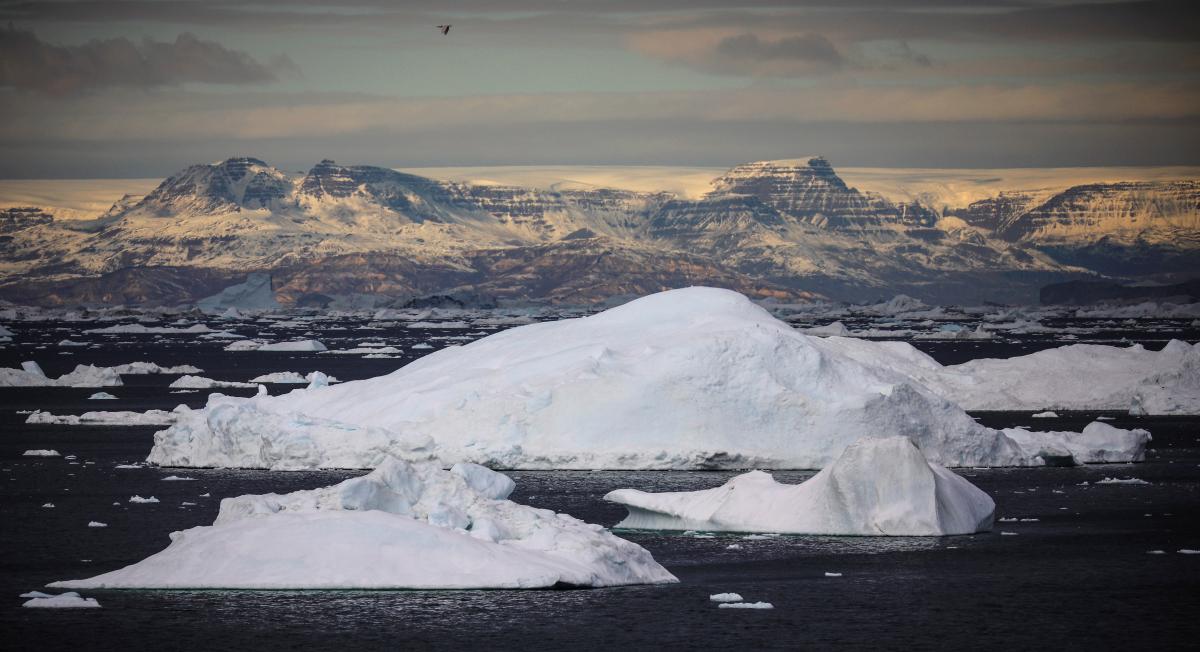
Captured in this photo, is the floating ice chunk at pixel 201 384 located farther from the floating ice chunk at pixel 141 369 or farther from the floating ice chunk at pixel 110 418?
the floating ice chunk at pixel 110 418

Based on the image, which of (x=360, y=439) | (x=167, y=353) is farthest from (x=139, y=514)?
(x=167, y=353)

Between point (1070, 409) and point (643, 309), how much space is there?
66.6ft

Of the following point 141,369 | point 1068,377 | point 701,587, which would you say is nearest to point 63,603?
point 701,587

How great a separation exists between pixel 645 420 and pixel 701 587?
45.2 ft

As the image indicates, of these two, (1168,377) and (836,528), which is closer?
(836,528)

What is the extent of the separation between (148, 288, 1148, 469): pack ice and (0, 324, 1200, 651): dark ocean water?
2.95 feet

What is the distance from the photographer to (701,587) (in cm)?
2370

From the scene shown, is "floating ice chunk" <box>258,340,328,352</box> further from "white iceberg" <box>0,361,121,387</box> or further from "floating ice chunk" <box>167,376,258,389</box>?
"floating ice chunk" <box>167,376,258,389</box>

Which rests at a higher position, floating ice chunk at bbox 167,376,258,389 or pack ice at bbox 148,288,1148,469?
pack ice at bbox 148,288,1148,469

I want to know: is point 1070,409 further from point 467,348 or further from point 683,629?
point 683,629

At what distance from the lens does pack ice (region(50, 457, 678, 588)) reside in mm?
22781

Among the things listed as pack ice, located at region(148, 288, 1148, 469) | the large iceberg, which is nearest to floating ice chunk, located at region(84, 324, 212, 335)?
the large iceberg

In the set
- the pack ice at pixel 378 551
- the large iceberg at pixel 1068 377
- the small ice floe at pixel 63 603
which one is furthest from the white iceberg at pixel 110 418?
the small ice floe at pixel 63 603

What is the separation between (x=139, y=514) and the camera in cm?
3028
